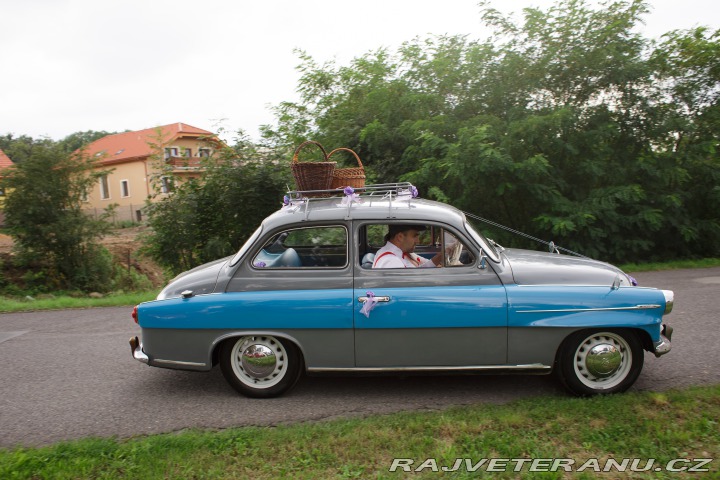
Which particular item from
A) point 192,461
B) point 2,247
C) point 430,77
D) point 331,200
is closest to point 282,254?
point 331,200

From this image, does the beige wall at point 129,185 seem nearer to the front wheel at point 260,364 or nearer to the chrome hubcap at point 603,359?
the front wheel at point 260,364

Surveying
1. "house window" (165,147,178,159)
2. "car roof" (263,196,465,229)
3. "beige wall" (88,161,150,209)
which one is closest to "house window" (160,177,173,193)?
"house window" (165,147,178,159)

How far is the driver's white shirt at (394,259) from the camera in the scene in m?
4.65

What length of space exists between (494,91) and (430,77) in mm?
1471

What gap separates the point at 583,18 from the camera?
1038 cm

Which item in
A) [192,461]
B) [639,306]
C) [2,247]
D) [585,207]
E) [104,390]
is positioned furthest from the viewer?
[2,247]

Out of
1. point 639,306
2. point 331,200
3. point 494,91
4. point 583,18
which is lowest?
point 639,306

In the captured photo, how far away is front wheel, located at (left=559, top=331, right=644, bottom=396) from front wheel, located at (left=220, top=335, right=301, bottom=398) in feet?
7.39

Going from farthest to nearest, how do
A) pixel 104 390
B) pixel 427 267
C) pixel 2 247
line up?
pixel 2 247 < pixel 104 390 < pixel 427 267

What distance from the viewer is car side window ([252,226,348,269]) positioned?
4.70 metres

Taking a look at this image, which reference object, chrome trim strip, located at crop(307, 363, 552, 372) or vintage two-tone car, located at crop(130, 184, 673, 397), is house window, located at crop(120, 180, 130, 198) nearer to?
vintage two-tone car, located at crop(130, 184, 673, 397)

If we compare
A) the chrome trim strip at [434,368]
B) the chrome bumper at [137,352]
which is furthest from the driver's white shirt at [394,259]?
the chrome bumper at [137,352]

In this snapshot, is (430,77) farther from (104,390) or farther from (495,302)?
(104,390)

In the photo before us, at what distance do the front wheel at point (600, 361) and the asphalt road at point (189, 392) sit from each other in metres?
0.24
